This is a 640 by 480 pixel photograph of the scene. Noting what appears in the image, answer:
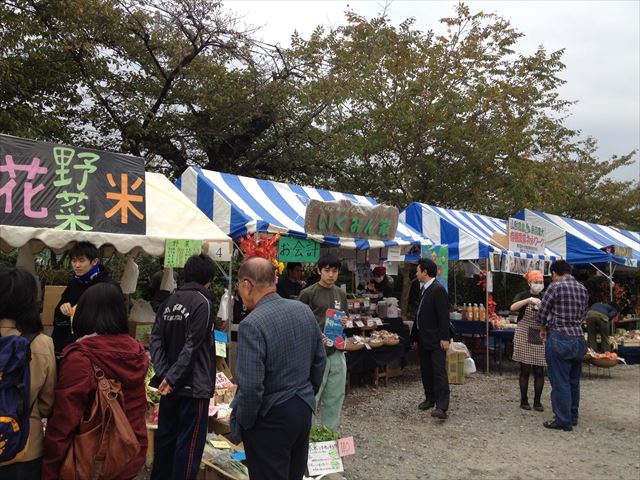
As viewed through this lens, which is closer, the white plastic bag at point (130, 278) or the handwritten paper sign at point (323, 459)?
the handwritten paper sign at point (323, 459)

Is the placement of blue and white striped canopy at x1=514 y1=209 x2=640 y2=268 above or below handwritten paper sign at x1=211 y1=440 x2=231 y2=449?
above

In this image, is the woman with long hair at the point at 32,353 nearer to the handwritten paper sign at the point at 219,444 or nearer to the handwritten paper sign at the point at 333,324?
the handwritten paper sign at the point at 219,444

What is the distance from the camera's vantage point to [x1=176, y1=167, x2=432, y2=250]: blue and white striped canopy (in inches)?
267

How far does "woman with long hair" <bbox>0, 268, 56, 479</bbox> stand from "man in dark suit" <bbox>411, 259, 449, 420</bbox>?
16.1ft

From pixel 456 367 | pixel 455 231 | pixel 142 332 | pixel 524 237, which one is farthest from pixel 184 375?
pixel 524 237

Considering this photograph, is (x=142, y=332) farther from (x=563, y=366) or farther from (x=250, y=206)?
(x=563, y=366)

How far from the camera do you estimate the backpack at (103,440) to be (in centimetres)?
259

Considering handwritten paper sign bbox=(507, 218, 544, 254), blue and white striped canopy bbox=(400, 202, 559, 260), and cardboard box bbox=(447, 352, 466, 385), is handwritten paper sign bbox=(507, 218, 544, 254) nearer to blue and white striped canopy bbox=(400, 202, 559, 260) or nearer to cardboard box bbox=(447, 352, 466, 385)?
blue and white striped canopy bbox=(400, 202, 559, 260)

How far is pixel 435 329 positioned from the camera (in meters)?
6.73

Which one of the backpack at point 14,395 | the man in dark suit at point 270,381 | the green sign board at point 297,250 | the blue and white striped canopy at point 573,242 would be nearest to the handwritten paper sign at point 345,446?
the man in dark suit at point 270,381

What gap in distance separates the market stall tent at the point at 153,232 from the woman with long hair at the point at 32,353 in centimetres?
224

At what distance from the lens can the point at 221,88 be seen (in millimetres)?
12141

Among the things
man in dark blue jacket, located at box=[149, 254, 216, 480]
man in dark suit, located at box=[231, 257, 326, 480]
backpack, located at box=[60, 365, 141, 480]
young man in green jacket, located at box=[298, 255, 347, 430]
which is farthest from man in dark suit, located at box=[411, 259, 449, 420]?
backpack, located at box=[60, 365, 141, 480]

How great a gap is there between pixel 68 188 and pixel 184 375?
2.39 meters
